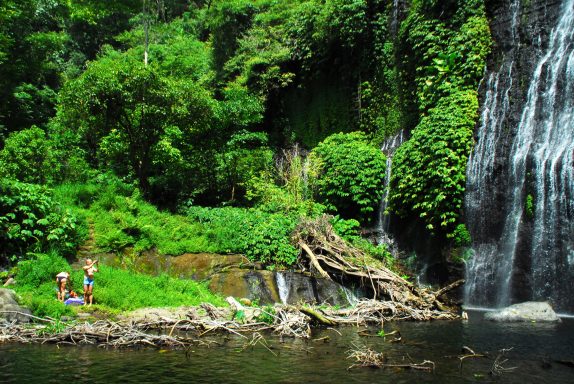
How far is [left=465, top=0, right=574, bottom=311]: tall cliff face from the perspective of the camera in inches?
445

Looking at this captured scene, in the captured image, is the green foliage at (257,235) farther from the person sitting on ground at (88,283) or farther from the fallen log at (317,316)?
the person sitting on ground at (88,283)

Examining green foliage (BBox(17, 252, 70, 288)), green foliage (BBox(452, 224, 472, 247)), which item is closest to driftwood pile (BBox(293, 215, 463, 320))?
green foliage (BBox(452, 224, 472, 247))

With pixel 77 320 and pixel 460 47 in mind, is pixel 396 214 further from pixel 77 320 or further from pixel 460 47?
pixel 77 320

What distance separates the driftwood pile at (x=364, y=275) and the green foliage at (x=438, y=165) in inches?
99.1

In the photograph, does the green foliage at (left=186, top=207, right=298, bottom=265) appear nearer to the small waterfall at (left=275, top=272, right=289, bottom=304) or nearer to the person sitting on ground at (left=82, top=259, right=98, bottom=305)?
the small waterfall at (left=275, top=272, right=289, bottom=304)

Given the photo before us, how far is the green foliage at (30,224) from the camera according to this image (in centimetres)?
1190

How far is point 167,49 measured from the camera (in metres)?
27.8

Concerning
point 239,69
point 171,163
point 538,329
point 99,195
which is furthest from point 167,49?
point 538,329

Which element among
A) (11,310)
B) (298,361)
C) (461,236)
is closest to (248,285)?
(11,310)

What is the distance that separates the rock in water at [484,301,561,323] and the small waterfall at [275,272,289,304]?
485cm

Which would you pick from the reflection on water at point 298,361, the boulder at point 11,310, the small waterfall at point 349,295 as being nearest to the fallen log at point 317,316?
the reflection on water at point 298,361

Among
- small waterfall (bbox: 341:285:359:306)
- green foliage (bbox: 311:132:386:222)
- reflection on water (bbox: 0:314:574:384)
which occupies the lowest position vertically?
reflection on water (bbox: 0:314:574:384)

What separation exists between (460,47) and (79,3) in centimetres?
2039

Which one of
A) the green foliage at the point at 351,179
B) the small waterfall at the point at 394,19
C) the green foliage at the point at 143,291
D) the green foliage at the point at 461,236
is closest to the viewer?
the green foliage at the point at 143,291
